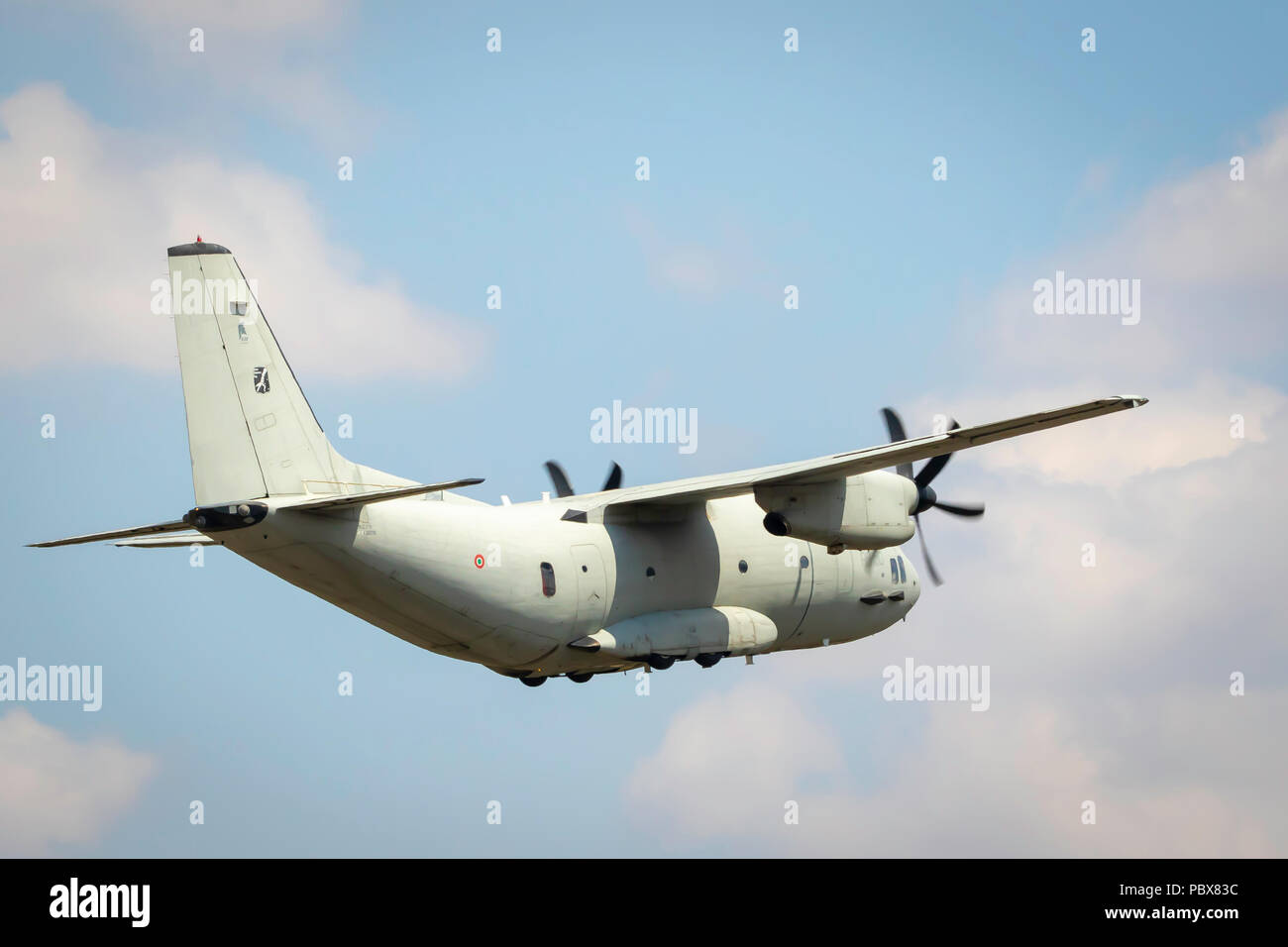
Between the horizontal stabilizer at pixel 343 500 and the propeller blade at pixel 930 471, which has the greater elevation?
the propeller blade at pixel 930 471

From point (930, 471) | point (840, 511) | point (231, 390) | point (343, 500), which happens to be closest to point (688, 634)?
point (840, 511)

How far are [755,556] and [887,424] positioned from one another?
357cm

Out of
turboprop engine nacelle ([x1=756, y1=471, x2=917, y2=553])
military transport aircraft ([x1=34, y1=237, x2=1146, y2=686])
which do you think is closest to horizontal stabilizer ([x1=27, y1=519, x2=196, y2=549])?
military transport aircraft ([x1=34, y1=237, x2=1146, y2=686])

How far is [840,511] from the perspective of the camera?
89.8 ft

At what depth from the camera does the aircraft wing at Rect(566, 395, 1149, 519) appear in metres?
24.4

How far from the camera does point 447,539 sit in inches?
984

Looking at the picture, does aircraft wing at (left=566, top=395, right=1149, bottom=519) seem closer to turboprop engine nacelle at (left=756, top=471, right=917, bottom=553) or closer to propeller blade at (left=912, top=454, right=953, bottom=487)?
turboprop engine nacelle at (left=756, top=471, right=917, bottom=553)

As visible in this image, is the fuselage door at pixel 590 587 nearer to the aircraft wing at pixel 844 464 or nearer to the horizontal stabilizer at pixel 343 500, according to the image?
the aircraft wing at pixel 844 464

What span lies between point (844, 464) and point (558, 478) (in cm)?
840

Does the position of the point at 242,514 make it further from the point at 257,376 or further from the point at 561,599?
the point at 561,599

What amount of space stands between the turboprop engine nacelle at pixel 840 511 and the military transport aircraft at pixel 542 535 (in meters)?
0.03

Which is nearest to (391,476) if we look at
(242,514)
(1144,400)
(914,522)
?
(242,514)

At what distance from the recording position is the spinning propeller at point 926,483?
96.7ft

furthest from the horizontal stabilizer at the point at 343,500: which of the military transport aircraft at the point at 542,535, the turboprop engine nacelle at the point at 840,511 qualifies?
the turboprop engine nacelle at the point at 840,511
